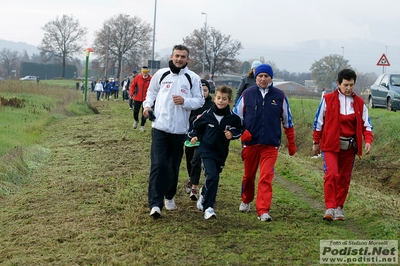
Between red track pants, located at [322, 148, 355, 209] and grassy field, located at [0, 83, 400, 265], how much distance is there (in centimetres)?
32

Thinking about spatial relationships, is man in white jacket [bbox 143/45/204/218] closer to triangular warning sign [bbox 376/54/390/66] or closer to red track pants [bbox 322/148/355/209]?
red track pants [bbox 322/148/355/209]

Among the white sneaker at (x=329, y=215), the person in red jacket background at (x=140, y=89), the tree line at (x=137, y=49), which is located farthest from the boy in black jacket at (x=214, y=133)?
the tree line at (x=137, y=49)

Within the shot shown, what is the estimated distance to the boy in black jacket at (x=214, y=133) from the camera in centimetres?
689

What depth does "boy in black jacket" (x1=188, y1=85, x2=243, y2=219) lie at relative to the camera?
6.89 m

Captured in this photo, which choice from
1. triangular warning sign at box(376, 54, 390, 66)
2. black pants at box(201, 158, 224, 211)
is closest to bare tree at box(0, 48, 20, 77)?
triangular warning sign at box(376, 54, 390, 66)

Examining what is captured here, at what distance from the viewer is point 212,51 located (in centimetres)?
8444

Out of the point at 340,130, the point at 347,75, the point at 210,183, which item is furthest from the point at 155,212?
the point at 347,75

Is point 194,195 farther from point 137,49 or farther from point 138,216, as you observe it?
point 137,49

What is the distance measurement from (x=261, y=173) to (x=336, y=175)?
97 cm

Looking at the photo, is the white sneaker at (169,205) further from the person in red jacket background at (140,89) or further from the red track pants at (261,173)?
the person in red jacket background at (140,89)

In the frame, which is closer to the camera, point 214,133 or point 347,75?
point 214,133

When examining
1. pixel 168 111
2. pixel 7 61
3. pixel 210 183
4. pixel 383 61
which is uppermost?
pixel 383 61

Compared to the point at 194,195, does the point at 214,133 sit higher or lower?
higher

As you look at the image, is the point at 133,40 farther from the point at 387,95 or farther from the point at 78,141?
the point at 78,141
